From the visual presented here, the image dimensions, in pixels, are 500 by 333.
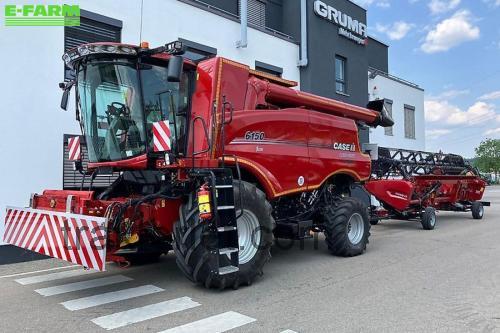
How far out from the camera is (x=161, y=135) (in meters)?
6.04

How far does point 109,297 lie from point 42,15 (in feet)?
21.6

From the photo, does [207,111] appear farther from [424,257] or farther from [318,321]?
[424,257]

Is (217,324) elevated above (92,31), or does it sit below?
below

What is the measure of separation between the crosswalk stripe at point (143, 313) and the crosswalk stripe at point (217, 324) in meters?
0.50

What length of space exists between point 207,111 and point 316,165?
2.62 meters

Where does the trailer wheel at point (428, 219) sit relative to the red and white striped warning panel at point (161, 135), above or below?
below

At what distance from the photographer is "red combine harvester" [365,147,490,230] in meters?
12.6

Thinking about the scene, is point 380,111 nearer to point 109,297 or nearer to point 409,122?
point 109,297

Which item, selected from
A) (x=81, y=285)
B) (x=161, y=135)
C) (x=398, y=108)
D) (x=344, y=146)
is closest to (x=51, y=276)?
(x=81, y=285)

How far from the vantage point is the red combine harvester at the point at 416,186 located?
12.6 meters

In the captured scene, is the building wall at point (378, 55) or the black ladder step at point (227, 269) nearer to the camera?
the black ladder step at point (227, 269)

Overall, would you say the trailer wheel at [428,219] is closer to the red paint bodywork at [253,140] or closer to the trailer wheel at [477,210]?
the trailer wheel at [477,210]

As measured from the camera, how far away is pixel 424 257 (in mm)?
8273

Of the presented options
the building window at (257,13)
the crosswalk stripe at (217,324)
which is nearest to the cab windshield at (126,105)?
the crosswalk stripe at (217,324)
